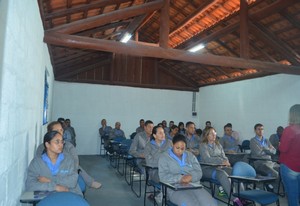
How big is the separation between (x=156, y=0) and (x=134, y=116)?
556 centimetres

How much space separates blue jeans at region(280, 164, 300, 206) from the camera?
319 centimetres

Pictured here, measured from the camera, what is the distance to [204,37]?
7.01 m

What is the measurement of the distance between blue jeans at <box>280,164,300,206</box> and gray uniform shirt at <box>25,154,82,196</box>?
2.45m

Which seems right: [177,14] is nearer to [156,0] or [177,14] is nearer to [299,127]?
[156,0]

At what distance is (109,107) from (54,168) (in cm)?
721

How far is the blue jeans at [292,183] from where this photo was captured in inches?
126

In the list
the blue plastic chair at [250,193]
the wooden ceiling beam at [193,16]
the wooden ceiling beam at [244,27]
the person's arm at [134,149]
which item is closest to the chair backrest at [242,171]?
the blue plastic chair at [250,193]

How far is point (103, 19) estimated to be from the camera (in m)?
4.63

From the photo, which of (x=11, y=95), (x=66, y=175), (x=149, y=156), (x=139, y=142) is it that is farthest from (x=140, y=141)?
(x=11, y=95)

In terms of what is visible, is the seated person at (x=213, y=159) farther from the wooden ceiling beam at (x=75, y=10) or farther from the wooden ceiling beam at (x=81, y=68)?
the wooden ceiling beam at (x=81, y=68)

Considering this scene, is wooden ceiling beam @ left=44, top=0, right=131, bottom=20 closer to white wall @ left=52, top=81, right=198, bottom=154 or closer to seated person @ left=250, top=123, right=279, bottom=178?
seated person @ left=250, top=123, right=279, bottom=178

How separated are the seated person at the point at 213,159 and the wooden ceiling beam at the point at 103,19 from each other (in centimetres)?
254

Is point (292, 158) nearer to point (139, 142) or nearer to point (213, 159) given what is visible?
point (213, 159)

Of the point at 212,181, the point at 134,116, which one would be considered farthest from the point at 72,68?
the point at 212,181
